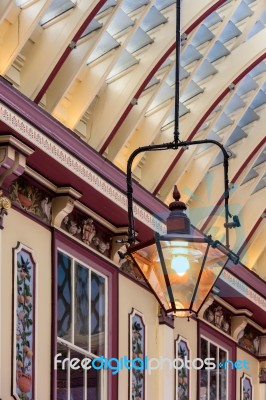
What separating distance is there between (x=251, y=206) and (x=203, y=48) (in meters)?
3.76

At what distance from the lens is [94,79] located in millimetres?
17141

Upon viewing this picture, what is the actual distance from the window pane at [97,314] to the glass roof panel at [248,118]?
445 centimetres

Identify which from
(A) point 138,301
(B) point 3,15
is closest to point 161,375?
(A) point 138,301

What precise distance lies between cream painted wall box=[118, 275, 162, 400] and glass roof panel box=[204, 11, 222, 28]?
326cm

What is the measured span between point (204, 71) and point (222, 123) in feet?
3.87

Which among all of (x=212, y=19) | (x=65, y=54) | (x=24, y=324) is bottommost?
(x=24, y=324)

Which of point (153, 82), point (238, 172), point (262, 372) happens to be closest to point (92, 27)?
point (153, 82)

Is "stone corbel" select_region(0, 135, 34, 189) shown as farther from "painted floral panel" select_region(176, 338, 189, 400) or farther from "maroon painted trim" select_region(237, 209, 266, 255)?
"maroon painted trim" select_region(237, 209, 266, 255)

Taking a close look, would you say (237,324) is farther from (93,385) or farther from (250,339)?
(93,385)

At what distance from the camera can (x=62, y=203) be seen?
16344 mm

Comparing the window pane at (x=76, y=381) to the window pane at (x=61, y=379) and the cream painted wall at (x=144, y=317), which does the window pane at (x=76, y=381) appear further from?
the cream painted wall at (x=144, y=317)

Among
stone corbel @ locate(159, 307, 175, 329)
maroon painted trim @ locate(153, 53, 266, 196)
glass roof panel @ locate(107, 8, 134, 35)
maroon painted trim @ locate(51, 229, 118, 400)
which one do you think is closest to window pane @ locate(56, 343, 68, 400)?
maroon painted trim @ locate(51, 229, 118, 400)

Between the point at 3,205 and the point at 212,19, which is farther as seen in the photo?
the point at 212,19

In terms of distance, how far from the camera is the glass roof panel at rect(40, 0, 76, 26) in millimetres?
16250
